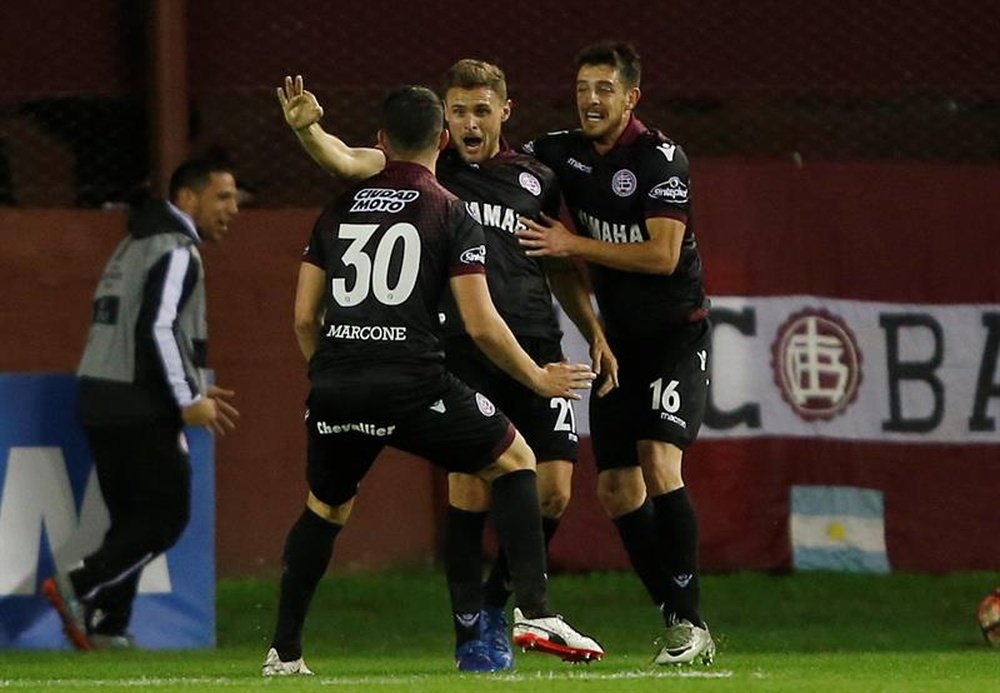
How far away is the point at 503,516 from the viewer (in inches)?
307

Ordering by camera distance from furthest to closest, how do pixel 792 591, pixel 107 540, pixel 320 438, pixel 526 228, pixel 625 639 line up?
pixel 792 591 → pixel 625 639 → pixel 107 540 → pixel 526 228 → pixel 320 438

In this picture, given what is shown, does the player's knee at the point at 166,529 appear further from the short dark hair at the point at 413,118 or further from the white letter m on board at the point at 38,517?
the short dark hair at the point at 413,118

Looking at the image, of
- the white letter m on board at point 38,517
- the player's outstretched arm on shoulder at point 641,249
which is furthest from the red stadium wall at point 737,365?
the player's outstretched arm on shoulder at point 641,249

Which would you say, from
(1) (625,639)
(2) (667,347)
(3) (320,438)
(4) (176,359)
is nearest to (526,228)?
(2) (667,347)

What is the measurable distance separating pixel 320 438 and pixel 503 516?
2.09 feet

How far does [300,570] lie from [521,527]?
775mm

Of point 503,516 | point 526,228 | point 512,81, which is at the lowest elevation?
point 503,516

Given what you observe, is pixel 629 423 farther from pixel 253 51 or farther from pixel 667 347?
pixel 253 51

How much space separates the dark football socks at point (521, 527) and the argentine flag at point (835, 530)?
5.23m

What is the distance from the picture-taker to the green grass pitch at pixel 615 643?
768 cm

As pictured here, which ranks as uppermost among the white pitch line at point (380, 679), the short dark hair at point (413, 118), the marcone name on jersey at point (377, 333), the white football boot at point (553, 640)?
the short dark hair at point (413, 118)

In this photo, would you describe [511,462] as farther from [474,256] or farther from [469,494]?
[469,494]

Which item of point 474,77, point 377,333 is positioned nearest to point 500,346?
point 377,333

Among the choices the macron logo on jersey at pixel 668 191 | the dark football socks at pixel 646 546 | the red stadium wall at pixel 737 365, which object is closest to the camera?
the macron logo on jersey at pixel 668 191
